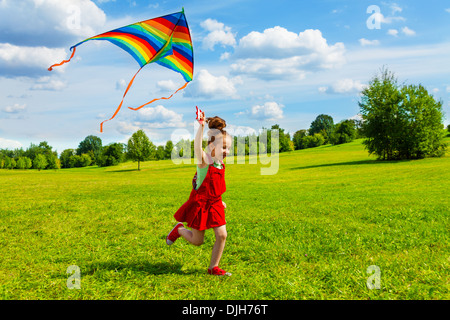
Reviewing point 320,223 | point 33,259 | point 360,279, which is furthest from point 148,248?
point 320,223

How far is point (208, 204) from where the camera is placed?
17.1 ft

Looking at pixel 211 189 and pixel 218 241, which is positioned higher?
pixel 211 189

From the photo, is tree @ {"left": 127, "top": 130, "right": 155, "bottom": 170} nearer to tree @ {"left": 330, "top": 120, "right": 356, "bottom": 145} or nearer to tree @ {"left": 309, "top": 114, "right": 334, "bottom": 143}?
tree @ {"left": 330, "top": 120, "right": 356, "bottom": 145}

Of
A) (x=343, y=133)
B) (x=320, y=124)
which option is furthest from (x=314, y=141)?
(x=320, y=124)

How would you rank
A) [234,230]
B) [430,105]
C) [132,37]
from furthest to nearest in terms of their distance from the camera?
[430,105]
[234,230]
[132,37]

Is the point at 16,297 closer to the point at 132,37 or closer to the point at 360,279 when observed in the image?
the point at 132,37

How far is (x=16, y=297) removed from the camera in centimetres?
475

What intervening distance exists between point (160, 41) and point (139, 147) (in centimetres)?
5863

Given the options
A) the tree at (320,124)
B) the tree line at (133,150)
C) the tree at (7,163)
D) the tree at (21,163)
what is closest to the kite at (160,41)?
the tree line at (133,150)

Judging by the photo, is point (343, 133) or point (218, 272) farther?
point (343, 133)

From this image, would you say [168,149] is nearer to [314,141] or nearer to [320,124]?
[314,141]

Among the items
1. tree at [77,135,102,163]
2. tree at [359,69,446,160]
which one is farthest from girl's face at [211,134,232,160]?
tree at [77,135,102,163]

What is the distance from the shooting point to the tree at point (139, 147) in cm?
6181
